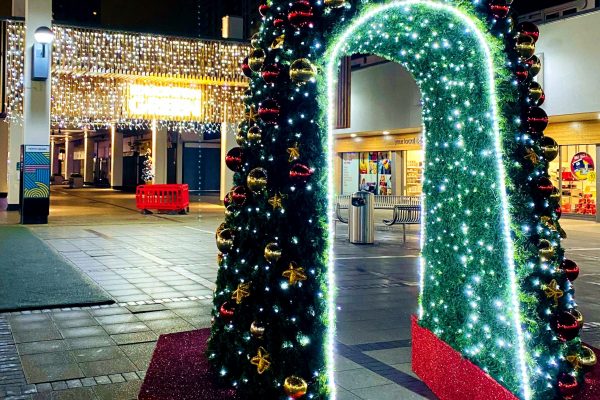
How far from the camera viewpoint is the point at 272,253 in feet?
11.9

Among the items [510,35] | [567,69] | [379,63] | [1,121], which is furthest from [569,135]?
[1,121]

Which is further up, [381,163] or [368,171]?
[381,163]

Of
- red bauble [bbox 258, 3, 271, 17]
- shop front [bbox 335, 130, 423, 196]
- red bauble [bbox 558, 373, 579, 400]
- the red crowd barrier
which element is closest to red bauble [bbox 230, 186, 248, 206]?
red bauble [bbox 258, 3, 271, 17]

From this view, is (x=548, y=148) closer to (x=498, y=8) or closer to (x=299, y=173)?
(x=498, y=8)

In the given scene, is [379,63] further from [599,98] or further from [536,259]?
[536,259]

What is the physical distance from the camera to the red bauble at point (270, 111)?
3719 millimetres

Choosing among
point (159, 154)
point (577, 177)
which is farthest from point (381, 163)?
point (159, 154)

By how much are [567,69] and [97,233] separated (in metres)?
14.1

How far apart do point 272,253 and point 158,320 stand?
10.7 ft

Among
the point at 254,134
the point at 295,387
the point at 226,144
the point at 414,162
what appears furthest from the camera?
the point at 414,162

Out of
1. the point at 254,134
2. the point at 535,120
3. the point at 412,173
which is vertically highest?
the point at 412,173

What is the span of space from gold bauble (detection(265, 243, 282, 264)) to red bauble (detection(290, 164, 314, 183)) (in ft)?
1.33

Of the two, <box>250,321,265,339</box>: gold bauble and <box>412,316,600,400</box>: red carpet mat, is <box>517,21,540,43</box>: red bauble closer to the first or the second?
<box>412,316,600,400</box>: red carpet mat

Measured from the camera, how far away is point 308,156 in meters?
3.69
